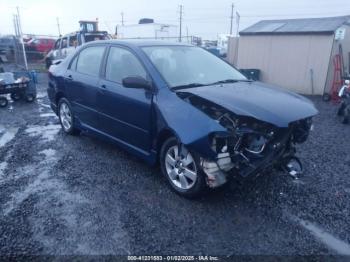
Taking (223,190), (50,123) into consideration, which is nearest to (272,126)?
(223,190)

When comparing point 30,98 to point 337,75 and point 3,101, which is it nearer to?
point 3,101

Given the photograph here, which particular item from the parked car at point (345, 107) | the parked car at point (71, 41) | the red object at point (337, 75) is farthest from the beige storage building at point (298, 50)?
the parked car at point (71, 41)

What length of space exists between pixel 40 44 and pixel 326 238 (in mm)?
25438

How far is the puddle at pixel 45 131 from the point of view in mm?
5878

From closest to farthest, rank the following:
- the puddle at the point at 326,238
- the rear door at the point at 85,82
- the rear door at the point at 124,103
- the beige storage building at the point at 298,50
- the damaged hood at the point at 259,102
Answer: the puddle at the point at 326,238 → the damaged hood at the point at 259,102 → the rear door at the point at 124,103 → the rear door at the point at 85,82 → the beige storage building at the point at 298,50

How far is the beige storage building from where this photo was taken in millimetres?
10609

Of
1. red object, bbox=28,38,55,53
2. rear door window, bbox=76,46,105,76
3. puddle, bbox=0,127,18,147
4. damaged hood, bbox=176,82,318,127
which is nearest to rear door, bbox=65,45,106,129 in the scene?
rear door window, bbox=76,46,105,76

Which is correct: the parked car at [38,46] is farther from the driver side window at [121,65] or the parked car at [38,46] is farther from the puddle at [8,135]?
the driver side window at [121,65]

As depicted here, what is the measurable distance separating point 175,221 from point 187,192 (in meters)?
0.45

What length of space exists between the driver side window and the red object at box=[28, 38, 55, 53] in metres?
22.1

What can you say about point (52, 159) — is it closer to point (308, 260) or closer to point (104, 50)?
point (104, 50)

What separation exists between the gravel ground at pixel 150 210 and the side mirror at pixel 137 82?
4.08 ft

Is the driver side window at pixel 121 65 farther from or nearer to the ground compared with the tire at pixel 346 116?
farther from the ground

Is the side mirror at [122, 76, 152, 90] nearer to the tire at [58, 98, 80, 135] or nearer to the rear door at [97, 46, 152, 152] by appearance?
the rear door at [97, 46, 152, 152]
